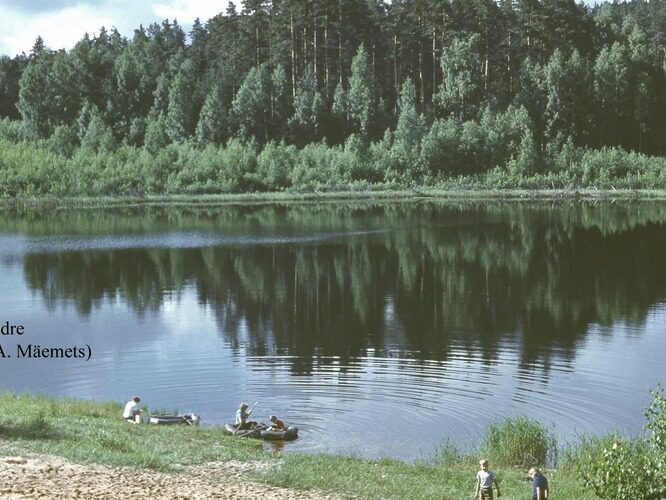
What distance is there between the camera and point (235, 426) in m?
25.1

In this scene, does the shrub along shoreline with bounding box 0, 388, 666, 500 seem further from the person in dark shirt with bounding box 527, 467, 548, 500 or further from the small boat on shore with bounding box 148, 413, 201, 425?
the person in dark shirt with bounding box 527, 467, 548, 500

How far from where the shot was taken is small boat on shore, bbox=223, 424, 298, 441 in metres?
24.4

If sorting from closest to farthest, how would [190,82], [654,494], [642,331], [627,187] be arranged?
1. [654,494]
2. [642,331]
3. [627,187]
4. [190,82]

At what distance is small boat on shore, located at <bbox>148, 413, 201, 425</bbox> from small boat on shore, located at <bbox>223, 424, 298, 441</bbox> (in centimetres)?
106

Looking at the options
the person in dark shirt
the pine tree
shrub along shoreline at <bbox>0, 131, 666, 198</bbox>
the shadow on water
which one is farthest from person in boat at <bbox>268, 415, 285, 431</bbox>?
the pine tree

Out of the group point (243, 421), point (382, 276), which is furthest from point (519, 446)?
point (382, 276)

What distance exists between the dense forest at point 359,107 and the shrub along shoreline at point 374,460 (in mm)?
100066

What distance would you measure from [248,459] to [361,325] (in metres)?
21.2

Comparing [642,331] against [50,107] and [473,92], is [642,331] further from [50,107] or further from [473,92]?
[50,107]

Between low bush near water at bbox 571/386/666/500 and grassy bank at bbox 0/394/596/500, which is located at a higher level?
low bush near water at bbox 571/386/666/500

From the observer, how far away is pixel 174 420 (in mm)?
25578

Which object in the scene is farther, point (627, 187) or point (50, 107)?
point (50, 107)

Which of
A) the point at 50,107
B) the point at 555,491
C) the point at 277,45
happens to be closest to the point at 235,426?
the point at 555,491

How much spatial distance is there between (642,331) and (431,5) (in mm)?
103573
